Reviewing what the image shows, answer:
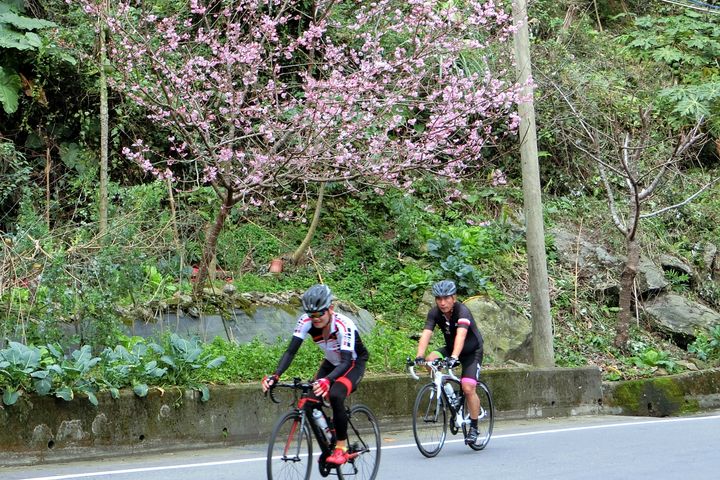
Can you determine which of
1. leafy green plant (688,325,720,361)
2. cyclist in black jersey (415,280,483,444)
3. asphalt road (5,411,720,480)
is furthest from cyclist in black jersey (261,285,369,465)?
leafy green plant (688,325,720,361)

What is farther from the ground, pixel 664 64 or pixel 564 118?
pixel 664 64

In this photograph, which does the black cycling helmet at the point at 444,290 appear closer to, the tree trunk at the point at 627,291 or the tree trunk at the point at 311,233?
the tree trunk at the point at 311,233

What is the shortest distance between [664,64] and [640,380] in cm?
1201

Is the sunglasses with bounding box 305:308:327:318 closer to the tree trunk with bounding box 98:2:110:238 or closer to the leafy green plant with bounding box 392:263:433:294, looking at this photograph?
the tree trunk with bounding box 98:2:110:238

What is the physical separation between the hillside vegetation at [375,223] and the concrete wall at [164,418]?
27 centimetres

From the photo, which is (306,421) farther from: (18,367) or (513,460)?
(18,367)

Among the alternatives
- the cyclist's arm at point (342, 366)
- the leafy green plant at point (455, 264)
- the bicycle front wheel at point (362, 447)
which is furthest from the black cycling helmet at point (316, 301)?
the leafy green plant at point (455, 264)

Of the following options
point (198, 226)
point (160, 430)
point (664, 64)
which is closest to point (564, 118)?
point (664, 64)

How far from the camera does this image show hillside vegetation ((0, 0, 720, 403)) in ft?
34.7

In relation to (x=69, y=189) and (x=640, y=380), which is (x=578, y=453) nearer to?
(x=640, y=380)

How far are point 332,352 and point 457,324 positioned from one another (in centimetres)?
249

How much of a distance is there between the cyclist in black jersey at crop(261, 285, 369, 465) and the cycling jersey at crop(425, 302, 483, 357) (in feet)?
7.57

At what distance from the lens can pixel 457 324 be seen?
10.2 m

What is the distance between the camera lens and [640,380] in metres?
15.2
